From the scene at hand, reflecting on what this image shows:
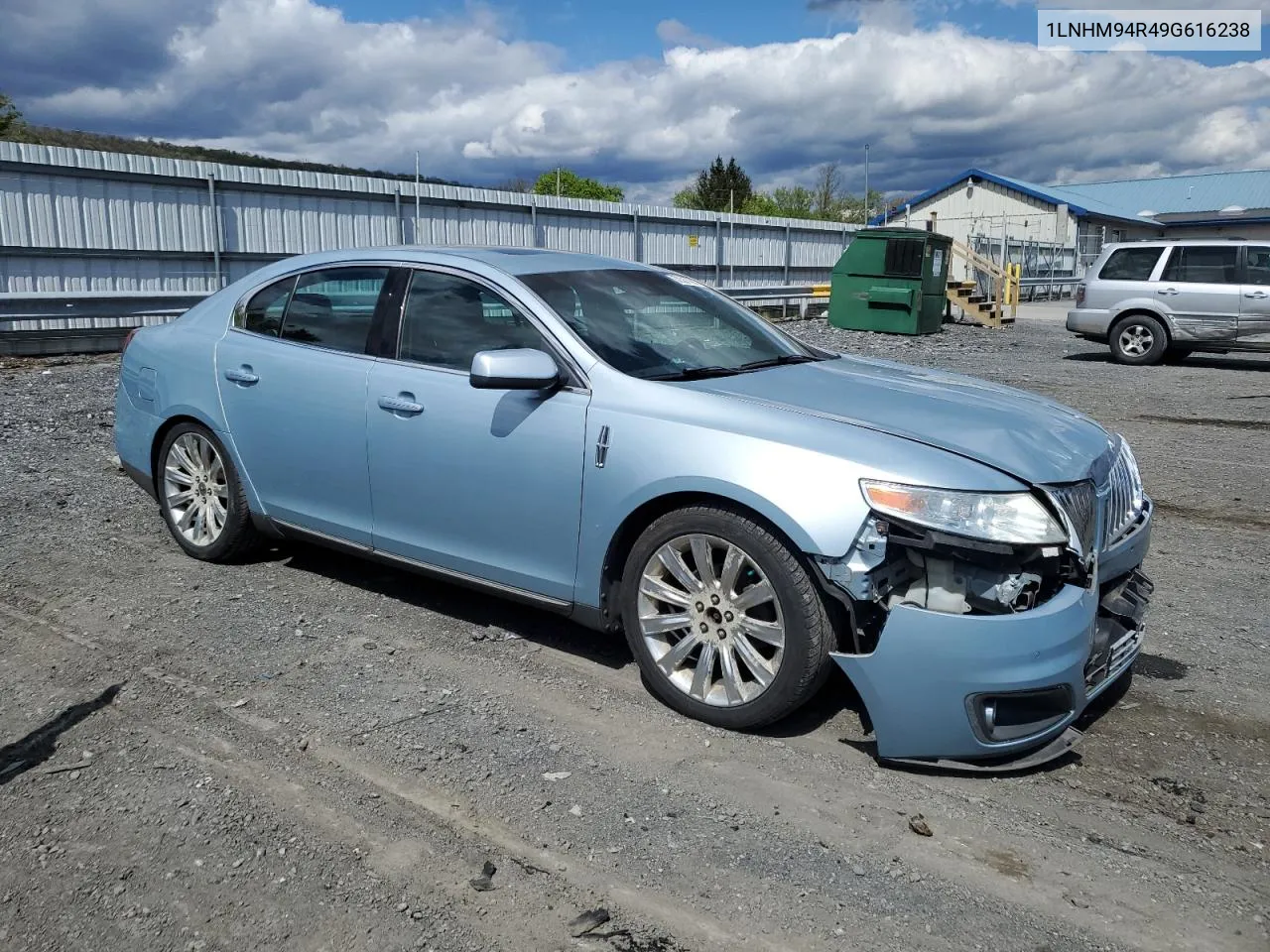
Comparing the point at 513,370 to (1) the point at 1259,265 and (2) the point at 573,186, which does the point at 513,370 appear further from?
(2) the point at 573,186

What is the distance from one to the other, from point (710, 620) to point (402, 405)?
64.7 inches

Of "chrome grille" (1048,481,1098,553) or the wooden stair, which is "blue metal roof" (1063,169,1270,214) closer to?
the wooden stair

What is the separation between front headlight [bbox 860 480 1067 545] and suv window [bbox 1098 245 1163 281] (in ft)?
47.8

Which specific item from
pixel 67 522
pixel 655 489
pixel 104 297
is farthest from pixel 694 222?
pixel 655 489

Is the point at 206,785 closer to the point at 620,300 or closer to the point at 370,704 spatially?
the point at 370,704

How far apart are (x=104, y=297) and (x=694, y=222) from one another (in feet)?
56.1

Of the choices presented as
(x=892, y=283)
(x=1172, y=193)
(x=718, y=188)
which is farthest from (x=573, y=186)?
(x=892, y=283)

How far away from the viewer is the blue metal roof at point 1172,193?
58.0m

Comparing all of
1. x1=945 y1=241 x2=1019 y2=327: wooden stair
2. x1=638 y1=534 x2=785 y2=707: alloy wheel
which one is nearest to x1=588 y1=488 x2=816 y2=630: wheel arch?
x1=638 y1=534 x2=785 y2=707: alloy wheel

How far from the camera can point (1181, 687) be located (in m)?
4.09

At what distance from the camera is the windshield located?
4172mm

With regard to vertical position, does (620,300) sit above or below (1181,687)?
above

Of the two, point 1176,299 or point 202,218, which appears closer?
point 1176,299

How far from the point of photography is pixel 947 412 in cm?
386
